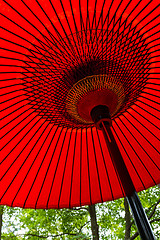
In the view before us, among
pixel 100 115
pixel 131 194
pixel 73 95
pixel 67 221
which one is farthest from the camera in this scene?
pixel 67 221

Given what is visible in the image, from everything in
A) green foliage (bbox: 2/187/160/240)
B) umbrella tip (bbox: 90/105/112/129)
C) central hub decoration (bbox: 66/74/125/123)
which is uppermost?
green foliage (bbox: 2/187/160/240)

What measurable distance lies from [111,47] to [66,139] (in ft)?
2.49

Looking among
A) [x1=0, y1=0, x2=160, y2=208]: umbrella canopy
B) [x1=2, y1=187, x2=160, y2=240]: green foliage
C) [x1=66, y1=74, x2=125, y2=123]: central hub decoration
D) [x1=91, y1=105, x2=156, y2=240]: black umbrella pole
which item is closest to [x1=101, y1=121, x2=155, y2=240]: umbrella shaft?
[x1=91, y1=105, x2=156, y2=240]: black umbrella pole

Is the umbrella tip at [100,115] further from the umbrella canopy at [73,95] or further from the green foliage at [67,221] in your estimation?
the green foliage at [67,221]

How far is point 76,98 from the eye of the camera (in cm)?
157

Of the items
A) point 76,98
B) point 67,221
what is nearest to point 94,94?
point 76,98

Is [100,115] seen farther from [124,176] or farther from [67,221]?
[67,221]

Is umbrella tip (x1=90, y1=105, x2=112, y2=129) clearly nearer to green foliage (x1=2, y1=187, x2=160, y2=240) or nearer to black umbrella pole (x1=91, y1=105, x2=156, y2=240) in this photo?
black umbrella pole (x1=91, y1=105, x2=156, y2=240)

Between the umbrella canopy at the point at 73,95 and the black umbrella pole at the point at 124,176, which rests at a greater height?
the umbrella canopy at the point at 73,95

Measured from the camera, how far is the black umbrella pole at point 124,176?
118 centimetres

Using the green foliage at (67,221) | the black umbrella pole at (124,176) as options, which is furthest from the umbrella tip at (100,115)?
the green foliage at (67,221)

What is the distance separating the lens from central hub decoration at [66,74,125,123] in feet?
5.04

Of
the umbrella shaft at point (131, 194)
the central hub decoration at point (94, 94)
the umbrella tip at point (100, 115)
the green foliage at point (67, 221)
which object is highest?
the green foliage at point (67, 221)

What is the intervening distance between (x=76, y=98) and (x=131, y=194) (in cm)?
65
